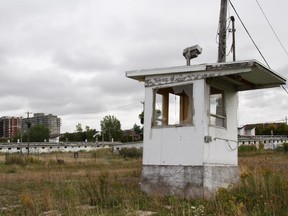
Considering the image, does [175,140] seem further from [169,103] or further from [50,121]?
[50,121]

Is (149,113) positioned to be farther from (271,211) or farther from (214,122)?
(271,211)

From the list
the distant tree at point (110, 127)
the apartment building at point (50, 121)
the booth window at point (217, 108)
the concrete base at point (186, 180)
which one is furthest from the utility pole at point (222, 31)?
the apartment building at point (50, 121)

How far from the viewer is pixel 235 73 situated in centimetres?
1044

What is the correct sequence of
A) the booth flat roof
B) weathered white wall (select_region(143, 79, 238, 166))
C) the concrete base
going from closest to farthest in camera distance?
the booth flat roof, the concrete base, weathered white wall (select_region(143, 79, 238, 166))

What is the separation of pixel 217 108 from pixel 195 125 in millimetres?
1227

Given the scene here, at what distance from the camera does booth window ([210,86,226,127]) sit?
1141 cm

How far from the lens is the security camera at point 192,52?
38.6ft

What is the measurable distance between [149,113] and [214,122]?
6.19 ft

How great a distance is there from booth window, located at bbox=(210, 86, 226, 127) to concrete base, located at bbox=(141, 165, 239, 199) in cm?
128

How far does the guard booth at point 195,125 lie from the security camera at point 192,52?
83 cm

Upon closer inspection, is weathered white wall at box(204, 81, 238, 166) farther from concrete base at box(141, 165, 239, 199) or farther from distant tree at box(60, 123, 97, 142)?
distant tree at box(60, 123, 97, 142)

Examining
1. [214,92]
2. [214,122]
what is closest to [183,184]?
[214,122]

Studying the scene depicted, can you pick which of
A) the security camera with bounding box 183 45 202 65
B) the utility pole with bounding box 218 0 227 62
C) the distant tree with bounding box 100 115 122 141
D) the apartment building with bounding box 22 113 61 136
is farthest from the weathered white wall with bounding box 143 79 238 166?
the apartment building with bounding box 22 113 61 136

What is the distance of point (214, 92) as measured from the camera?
1177 centimetres
